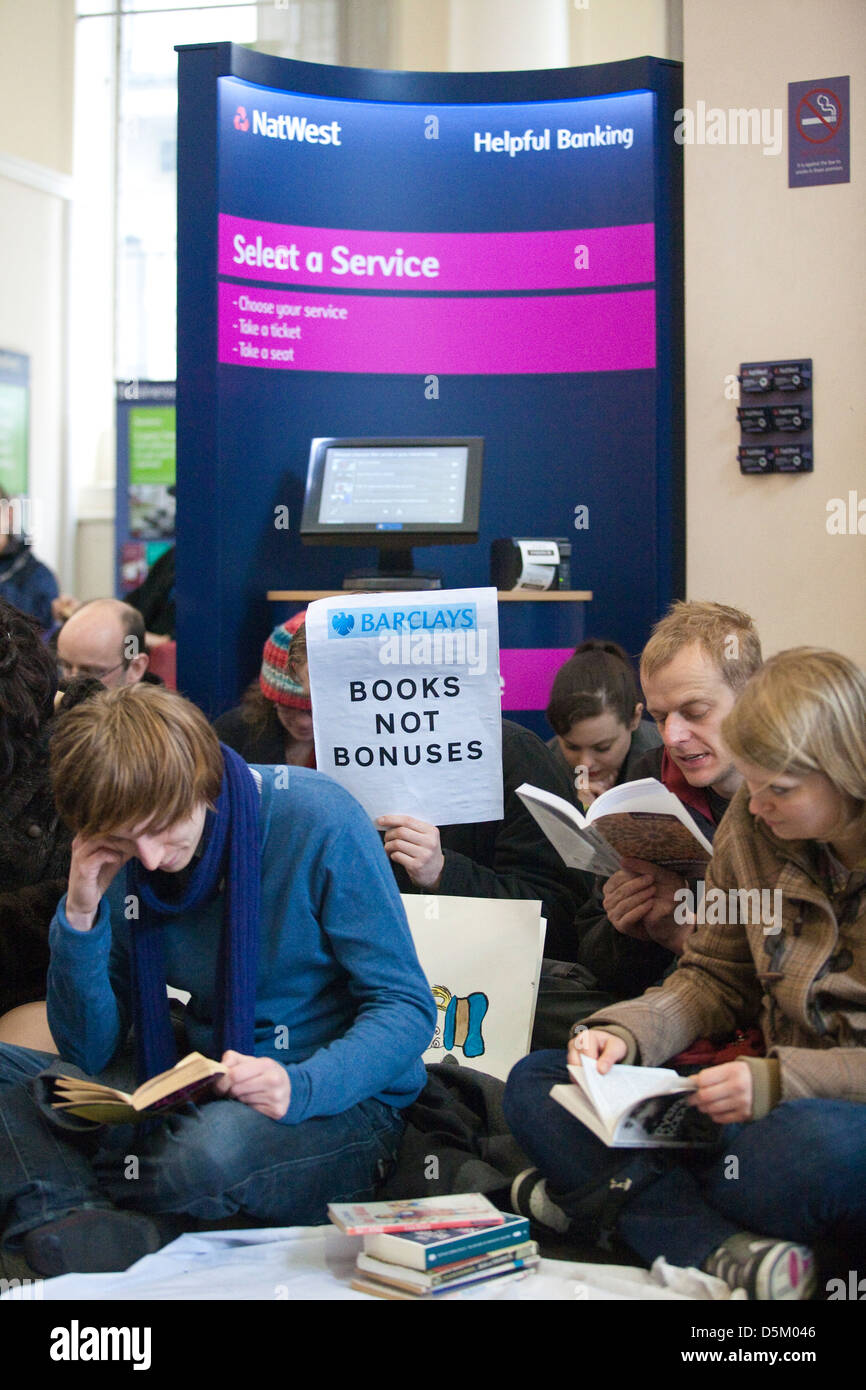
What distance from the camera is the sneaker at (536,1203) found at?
2.10 m

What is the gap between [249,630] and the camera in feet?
14.4

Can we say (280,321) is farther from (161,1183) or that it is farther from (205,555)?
(161,1183)

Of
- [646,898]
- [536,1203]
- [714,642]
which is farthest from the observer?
[714,642]

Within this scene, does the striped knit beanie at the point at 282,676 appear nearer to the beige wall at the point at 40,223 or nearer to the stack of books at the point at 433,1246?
the stack of books at the point at 433,1246

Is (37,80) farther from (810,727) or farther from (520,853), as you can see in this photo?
(810,727)

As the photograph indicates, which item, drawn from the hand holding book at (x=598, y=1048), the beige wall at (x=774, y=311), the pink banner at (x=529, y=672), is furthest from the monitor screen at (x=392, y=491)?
the hand holding book at (x=598, y=1048)

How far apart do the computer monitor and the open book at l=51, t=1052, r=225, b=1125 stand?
7.36 ft

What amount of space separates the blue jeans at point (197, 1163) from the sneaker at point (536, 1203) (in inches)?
7.8

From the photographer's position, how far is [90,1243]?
198 cm

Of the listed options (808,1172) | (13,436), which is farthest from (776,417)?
(13,436)

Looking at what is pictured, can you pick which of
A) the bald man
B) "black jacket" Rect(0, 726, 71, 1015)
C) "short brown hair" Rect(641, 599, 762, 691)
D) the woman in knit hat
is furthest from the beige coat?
the bald man

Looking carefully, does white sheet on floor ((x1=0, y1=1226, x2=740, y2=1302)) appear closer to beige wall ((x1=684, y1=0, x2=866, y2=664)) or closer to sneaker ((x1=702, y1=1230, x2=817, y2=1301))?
sneaker ((x1=702, y1=1230, x2=817, y2=1301))

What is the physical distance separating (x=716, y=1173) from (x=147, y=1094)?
76 cm

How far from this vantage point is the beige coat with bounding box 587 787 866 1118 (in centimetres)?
187
